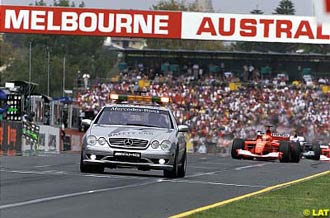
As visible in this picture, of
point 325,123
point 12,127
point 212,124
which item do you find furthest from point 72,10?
point 325,123

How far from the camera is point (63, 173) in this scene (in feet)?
61.6

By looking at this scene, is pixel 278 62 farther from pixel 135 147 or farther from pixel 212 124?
pixel 135 147

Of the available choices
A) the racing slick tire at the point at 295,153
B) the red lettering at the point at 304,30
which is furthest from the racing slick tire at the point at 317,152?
the racing slick tire at the point at 295,153

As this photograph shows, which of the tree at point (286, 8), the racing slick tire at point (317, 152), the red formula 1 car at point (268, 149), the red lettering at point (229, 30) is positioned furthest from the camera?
the tree at point (286, 8)

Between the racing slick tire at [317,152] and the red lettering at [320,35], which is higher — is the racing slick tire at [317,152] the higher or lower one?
the lower one

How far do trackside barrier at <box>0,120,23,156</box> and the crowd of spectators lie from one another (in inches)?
757

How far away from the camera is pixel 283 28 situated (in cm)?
3988

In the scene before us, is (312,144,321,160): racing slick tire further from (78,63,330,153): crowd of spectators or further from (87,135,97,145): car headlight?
(87,135,97,145): car headlight

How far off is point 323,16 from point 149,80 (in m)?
60.9

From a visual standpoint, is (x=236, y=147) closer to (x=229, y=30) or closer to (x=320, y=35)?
(x=229, y=30)

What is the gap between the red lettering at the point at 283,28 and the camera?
39.8 metres

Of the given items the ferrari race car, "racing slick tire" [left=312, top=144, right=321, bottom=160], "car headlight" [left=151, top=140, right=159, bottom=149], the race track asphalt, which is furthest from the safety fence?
"car headlight" [left=151, top=140, right=159, bottom=149]

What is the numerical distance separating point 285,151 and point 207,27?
9224 millimetres

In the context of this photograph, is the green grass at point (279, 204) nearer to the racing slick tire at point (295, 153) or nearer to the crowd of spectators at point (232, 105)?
the racing slick tire at point (295, 153)
